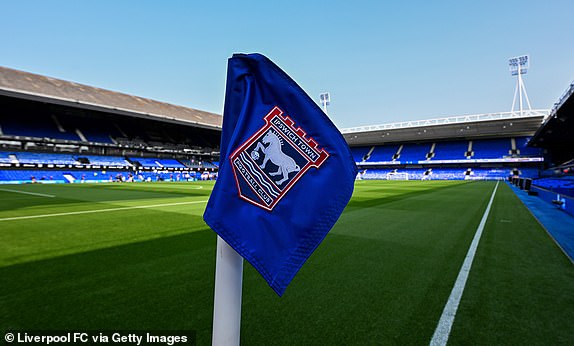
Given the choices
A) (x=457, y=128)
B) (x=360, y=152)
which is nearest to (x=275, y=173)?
(x=457, y=128)

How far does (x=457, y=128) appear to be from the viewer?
4597 cm

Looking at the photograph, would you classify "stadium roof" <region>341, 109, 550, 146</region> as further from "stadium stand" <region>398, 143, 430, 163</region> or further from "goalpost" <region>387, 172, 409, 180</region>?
"goalpost" <region>387, 172, 409, 180</region>

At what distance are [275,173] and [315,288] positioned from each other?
2195 mm

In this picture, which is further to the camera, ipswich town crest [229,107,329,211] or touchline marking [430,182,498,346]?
touchline marking [430,182,498,346]

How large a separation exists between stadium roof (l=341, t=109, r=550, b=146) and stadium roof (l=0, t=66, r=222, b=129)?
25.5 metres

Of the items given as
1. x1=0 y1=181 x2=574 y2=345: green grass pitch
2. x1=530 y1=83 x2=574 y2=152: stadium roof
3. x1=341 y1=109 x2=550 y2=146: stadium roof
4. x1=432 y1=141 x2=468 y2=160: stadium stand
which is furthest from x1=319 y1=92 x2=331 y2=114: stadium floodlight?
x1=0 y1=181 x2=574 y2=345: green grass pitch

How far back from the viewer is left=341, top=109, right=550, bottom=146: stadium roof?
39969 millimetres

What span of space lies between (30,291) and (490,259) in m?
5.22

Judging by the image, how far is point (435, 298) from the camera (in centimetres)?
266

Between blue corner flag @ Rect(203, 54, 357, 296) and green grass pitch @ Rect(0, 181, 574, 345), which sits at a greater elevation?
blue corner flag @ Rect(203, 54, 357, 296)

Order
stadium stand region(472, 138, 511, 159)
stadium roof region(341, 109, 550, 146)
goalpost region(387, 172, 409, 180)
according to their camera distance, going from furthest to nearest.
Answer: goalpost region(387, 172, 409, 180), stadium stand region(472, 138, 511, 159), stadium roof region(341, 109, 550, 146)

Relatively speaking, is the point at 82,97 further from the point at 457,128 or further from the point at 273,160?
the point at 457,128

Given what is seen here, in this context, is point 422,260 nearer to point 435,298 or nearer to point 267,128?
point 435,298

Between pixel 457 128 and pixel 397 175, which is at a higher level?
pixel 457 128
